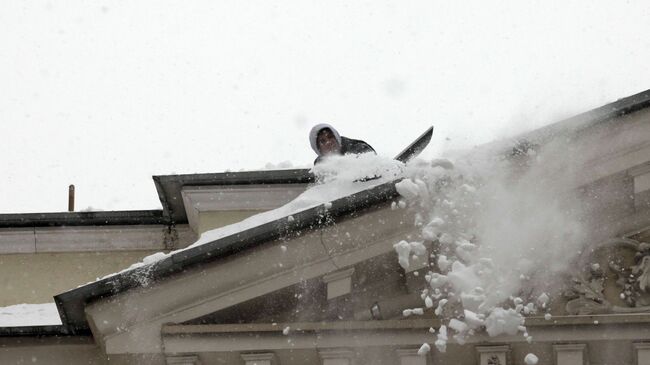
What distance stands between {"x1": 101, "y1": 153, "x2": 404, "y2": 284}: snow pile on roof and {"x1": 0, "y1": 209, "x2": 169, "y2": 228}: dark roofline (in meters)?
1.42

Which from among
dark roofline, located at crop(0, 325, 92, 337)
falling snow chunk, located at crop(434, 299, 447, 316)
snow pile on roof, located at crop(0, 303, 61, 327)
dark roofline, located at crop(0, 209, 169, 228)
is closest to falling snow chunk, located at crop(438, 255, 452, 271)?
falling snow chunk, located at crop(434, 299, 447, 316)

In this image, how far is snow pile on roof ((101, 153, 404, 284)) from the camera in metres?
12.7

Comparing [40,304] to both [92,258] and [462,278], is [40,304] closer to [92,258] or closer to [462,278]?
[92,258]

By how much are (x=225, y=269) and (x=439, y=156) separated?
1.95 meters

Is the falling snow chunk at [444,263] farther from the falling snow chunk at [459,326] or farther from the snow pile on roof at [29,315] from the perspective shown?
the snow pile on roof at [29,315]

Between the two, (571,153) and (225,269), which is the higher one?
(571,153)

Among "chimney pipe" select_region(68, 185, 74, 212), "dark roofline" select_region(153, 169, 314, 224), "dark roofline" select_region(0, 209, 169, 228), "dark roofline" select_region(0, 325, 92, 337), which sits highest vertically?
"chimney pipe" select_region(68, 185, 74, 212)

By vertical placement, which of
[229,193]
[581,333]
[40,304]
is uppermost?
[229,193]

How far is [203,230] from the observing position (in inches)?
561

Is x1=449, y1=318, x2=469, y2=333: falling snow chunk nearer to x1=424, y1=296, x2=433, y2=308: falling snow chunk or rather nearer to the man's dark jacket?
x1=424, y1=296, x2=433, y2=308: falling snow chunk

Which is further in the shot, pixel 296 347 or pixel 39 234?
pixel 39 234

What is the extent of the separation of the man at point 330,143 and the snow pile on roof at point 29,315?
2685 millimetres

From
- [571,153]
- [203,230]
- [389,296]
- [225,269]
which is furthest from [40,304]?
[571,153]

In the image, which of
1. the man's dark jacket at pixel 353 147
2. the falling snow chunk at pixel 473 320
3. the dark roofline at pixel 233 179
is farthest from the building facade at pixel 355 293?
the dark roofline at pixel 233 179
